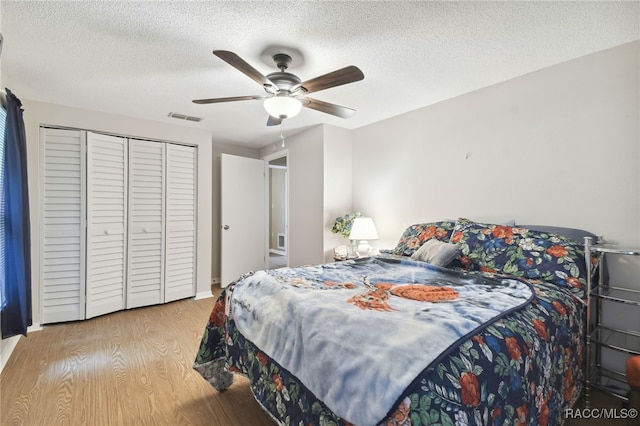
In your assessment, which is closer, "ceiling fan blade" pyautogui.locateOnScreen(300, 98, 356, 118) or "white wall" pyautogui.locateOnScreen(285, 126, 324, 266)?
"ceiling fan blade" pyautogui.locateOnScreen(300, 98, 356, 118)

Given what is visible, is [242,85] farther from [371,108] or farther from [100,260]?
[100,260]

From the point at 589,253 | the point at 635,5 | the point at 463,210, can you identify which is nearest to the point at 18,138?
the point at 463,210

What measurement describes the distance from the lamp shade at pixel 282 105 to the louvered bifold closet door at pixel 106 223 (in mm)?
2304

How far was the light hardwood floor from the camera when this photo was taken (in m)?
1.67

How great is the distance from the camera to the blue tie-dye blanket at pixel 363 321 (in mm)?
912

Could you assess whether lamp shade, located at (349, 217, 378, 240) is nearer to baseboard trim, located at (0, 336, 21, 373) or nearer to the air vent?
the air vent

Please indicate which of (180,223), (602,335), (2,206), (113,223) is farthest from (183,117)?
(602,335)

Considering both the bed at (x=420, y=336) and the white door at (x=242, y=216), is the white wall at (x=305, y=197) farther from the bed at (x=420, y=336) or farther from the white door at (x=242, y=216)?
the bed at (x=420, y=336)

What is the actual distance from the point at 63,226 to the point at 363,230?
10.4 feet

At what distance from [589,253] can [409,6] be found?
175 cm

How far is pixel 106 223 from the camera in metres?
3.22

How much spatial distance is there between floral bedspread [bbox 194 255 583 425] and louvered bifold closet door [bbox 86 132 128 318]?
211cm

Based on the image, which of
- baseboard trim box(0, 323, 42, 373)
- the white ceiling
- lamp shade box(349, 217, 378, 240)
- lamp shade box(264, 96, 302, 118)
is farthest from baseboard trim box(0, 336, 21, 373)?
lamp shade box(349, 217, 378, 240)

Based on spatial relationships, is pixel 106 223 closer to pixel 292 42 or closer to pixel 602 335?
pixel 292 42
